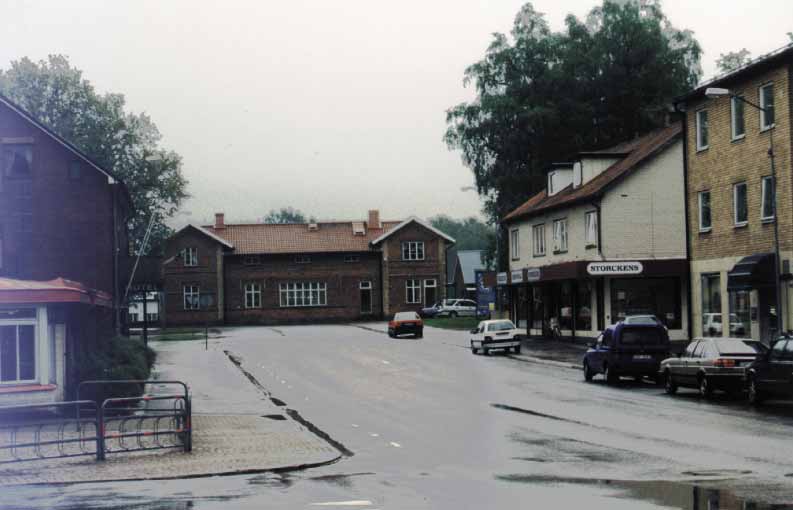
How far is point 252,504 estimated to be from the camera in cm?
1170

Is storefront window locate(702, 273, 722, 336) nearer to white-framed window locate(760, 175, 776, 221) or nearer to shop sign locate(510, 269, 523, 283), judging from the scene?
white-framed window locate(760, 175, 776, 221)

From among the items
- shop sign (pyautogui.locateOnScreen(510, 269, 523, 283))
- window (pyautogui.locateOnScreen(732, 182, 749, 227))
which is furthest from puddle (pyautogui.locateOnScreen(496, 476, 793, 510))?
shop sign (pyautogui.locateOnScreen(510, 269, 523, 283))

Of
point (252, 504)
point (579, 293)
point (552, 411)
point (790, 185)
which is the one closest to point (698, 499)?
point (252, 504)

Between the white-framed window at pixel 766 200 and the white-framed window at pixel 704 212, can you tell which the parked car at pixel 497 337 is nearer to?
the white-framed window at pixel 704 212

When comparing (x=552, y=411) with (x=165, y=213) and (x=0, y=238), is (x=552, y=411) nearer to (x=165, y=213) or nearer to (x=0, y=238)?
(x=0, y=238)

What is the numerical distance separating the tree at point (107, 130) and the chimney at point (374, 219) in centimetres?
2503

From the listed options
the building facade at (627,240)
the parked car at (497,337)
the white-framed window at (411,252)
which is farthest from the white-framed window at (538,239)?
the white-framed window at (411,252)

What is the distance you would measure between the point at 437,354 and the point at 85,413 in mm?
23630

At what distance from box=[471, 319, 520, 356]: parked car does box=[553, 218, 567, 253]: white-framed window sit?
28.1ft

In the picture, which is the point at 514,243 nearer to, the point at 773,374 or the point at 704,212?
the point at 704,212

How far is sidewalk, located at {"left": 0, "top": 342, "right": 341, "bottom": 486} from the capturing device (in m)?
14.6

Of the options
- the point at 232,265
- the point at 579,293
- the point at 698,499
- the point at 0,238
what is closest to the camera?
the point at 698,499

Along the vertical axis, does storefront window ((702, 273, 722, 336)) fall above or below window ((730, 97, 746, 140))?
below

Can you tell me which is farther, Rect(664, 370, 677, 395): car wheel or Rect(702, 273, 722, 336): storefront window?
Rect(702, 273, 722, 336): storefront window
